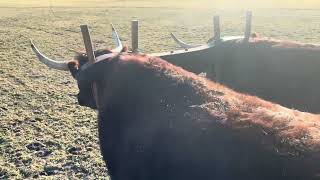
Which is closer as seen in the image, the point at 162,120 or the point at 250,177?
the point at 250,177

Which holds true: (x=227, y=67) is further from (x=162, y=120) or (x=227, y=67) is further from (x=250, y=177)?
(x=250, y=177)

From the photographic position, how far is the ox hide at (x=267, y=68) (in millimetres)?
6938

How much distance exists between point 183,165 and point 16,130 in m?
4.87

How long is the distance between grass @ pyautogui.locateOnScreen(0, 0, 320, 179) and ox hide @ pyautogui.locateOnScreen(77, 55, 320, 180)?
6.67 ft

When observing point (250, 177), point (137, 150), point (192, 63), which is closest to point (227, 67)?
point (192, 63)

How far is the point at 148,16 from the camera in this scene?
26.3 m

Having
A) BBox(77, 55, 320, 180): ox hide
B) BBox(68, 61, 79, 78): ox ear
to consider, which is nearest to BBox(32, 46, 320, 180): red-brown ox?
BBox(77, 55, 320, 180): ox hide

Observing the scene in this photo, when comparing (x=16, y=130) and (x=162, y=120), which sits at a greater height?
(x=162, y=120)

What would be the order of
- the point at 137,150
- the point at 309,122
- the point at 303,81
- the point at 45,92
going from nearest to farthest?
1. the point at 309,122
2. the point at 137,150
3. the point at 303,81
4. the point at 45,92

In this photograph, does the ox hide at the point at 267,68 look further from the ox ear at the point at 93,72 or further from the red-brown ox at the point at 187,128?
the red-brown ox at the point at 187,128

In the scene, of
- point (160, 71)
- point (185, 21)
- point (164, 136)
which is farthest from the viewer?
point (185, 21)

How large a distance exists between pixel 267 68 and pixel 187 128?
4.38 meters

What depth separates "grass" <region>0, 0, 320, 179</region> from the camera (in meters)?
6.26

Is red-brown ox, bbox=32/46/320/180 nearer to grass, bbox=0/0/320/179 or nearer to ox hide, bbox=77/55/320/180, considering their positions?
ox hide, bbox=77/55/320/180
